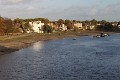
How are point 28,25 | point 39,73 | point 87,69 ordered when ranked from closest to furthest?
point 39,73
point 87,69
point 28,25

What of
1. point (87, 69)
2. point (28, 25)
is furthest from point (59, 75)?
point (28, 25)

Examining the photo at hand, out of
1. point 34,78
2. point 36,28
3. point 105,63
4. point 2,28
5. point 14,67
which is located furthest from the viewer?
point 36,28

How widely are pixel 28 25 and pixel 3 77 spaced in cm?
10481

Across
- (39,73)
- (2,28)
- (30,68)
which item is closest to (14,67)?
(30,68)

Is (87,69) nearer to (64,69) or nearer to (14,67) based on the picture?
(64,69)

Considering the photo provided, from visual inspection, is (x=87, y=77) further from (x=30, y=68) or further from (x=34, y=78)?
(x=30, y=68)

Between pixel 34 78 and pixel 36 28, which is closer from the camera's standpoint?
pixel 34 78

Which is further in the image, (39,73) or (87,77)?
(39,73)

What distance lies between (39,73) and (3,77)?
3.88 metres

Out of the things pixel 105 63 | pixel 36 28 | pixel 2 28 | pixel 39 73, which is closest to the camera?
pixel 39 73

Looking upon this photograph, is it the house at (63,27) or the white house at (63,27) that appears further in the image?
the house at (63,27)

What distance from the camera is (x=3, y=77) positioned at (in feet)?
105

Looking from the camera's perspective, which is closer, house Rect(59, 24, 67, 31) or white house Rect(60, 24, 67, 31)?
white house Rect(60, 24, 67, 31)

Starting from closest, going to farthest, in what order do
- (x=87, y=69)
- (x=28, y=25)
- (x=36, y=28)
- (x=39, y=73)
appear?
(x=39, y=73)
(x=87, y=69)
(x=28, y=25)
(x=36, y=28)
